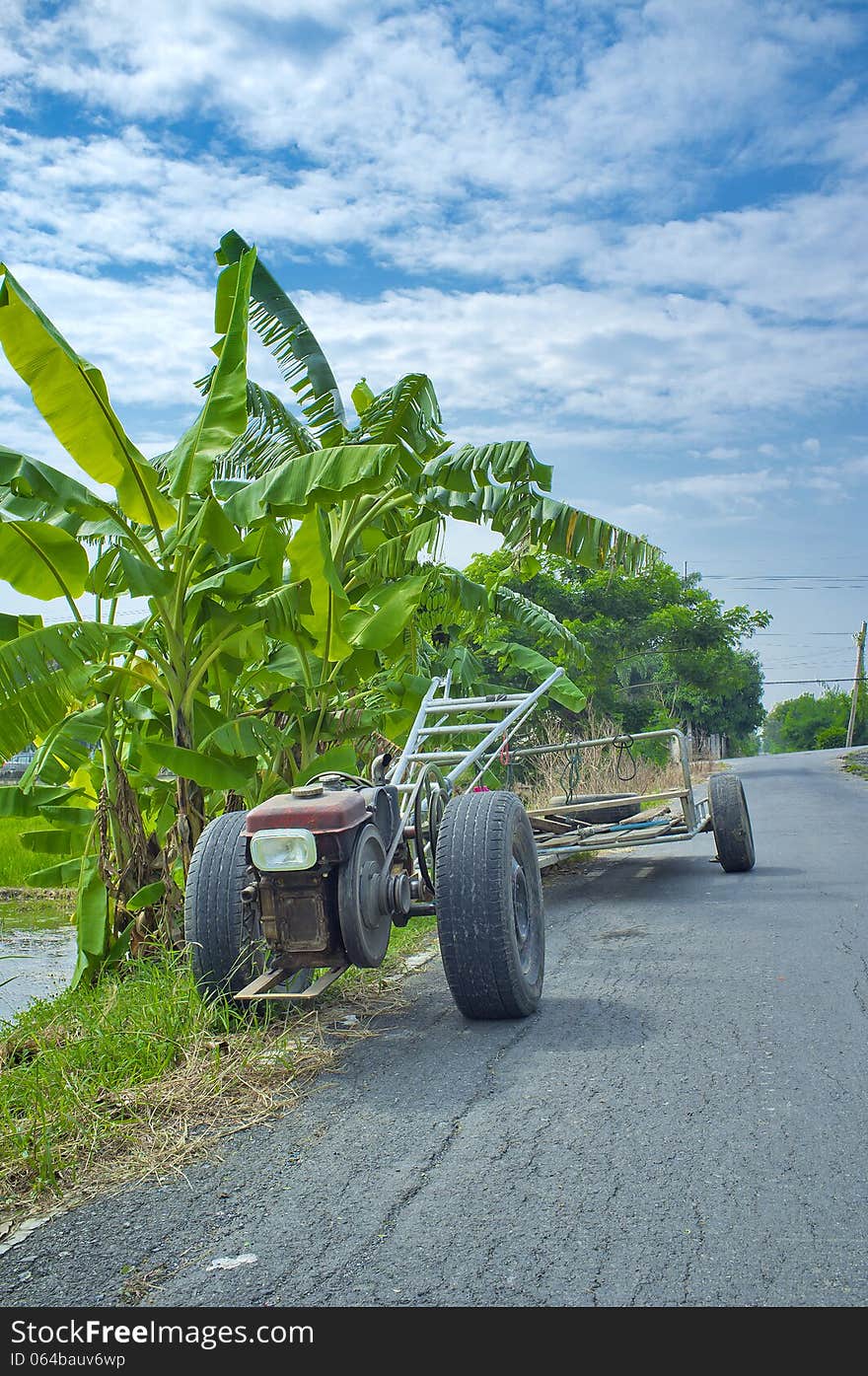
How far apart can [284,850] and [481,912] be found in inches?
37.2

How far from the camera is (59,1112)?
13.5 ft

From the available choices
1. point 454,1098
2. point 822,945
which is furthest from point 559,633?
point 454,1098

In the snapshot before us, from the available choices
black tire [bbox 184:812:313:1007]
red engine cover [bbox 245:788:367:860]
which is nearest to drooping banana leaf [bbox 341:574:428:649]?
black tire [bbox 184:812:313:1007]

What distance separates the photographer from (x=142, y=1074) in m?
4.62

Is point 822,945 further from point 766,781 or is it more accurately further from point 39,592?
point 766,781

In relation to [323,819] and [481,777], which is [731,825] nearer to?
[481,777]

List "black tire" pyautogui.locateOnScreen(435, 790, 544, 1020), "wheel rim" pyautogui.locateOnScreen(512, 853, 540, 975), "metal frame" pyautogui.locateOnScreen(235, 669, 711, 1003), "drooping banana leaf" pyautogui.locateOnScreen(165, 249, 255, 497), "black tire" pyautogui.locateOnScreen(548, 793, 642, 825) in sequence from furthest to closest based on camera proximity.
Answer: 1. "black tire" pyautogui.locateOnScreen(548, 793, 642, 825)
2. "drooping banana leaf" pyautogui.locateOnScreen(165, 249, 255, 497)
3. "metal frame" pyautogui.locateOnScreen(235, 669, 711, 1003)
4. "wheel rim" pyautogui.locateOnScreen(512, 853, 540, 975)
5. "black tire" pyautogui.locateOnScreen(435, 790, 544, 1020)

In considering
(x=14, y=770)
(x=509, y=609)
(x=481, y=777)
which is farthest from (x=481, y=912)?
(x=14, y=770)

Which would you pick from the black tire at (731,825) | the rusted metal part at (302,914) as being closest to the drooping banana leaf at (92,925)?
the rusted metal part at (302,914)

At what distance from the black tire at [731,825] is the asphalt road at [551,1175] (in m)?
4.19

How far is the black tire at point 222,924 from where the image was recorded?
17.0ft

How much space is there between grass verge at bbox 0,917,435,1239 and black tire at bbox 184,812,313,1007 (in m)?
0.14

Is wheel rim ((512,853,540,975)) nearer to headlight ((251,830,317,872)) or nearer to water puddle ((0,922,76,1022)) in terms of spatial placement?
headlight ((251,830,317,872))

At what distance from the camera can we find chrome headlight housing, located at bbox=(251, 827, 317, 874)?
15.7 ft
